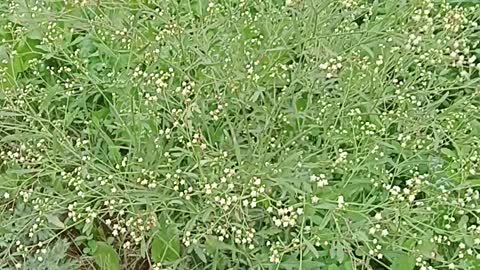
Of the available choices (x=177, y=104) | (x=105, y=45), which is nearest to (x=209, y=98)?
(x=177, y=104)

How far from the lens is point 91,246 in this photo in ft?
6.44

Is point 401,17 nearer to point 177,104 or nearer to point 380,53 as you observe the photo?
point 380,53

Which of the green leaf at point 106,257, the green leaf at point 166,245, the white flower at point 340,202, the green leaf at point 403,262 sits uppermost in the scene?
the white flower at point 340,202

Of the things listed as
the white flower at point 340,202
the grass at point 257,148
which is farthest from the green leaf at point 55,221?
the white flower at point 340,202

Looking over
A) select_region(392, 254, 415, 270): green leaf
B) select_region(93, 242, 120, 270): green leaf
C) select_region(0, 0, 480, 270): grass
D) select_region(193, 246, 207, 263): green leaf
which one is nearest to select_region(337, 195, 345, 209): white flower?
select_region(0, 0, 480, 270): grass

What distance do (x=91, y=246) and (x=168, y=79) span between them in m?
0.49

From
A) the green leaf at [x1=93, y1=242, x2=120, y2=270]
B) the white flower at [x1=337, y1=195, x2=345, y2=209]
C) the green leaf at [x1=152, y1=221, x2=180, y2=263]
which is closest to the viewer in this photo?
→ the white flower at [x1=337, y1=195, x2=345, y2=209]

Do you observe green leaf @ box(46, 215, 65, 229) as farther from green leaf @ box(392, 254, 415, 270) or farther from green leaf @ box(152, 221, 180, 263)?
green leaf @ box(392, 254, 415, 270)

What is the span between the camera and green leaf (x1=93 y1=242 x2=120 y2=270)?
6.37ft

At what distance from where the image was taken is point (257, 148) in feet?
5.82

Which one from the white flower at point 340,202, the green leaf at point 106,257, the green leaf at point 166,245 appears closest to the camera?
the white flower at point 340,202

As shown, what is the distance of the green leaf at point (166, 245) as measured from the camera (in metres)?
1.81

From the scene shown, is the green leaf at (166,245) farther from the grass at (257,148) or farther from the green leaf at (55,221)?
the green leaf at (55,221)

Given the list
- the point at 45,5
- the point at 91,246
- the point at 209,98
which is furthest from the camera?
the point at 45,5
